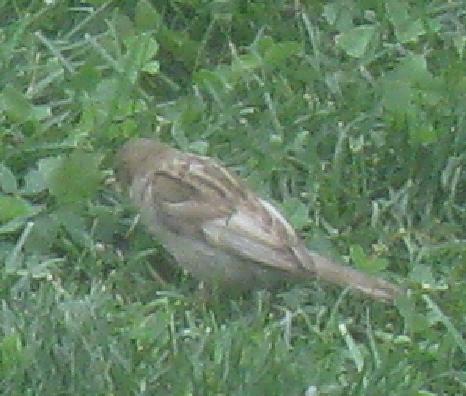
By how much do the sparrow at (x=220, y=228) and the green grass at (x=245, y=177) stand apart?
0.22ft

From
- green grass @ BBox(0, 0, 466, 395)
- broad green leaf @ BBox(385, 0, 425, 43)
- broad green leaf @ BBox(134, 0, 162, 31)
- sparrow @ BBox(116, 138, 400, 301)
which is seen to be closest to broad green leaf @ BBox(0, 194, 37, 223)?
green grass @ BBox(0, 0, 466, 395)

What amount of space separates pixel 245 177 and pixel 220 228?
513 mm

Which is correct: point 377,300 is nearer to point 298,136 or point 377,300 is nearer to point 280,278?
point 280,278

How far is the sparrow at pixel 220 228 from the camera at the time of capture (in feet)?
17.1

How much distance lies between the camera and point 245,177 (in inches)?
227

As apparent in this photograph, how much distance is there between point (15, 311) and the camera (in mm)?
4883

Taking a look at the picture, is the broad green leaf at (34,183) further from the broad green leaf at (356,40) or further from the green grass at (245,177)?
the broad green leaf at (356,40)

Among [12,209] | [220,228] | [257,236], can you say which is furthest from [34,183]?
[257,236]

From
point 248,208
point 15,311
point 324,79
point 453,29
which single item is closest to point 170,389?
point 15,311

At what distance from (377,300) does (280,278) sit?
26 centimetres

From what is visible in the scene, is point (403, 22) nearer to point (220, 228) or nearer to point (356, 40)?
point (356, 40)

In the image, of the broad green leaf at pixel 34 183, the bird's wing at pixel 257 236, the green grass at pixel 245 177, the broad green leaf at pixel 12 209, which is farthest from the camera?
the broad green leaf at pixel 34 183

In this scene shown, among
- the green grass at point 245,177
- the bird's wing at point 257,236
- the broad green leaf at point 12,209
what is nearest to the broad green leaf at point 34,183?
the green grass at point 245,177

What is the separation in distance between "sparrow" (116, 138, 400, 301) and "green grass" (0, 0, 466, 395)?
66 mm
